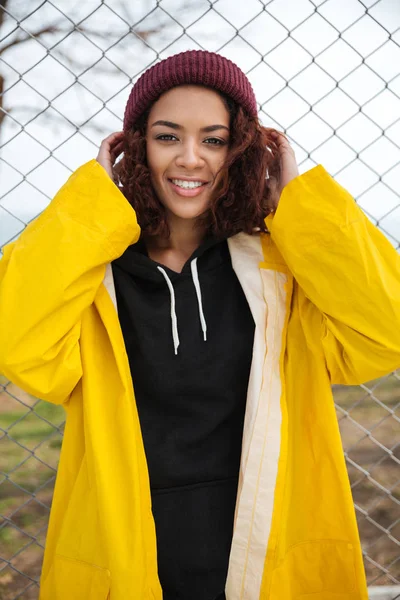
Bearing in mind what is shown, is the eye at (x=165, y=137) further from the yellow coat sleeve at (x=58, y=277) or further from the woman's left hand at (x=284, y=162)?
the woman's left hand at (x=284, y=162)

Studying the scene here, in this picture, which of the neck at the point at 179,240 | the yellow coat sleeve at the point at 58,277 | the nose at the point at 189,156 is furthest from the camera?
the neck at the point at 179,240

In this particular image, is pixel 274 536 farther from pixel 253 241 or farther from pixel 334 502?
pixel 253 241

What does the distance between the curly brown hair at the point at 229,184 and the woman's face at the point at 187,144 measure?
0.09 ft

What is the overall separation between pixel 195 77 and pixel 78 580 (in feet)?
4.35

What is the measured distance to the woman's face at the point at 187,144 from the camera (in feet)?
5.10

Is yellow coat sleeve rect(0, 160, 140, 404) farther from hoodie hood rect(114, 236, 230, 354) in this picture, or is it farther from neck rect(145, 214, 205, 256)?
neck rect(145, 214, 205, 256)

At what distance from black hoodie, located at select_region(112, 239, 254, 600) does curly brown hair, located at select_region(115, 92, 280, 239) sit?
146mm

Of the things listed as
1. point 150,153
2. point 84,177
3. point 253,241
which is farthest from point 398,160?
point 84,177

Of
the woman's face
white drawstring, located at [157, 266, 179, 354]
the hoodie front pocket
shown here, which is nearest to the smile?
the woman's face

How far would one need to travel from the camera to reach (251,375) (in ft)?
4.98

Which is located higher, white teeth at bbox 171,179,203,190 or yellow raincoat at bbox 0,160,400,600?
white teeth at bbox 171,179,203,190

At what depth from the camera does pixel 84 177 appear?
1.50 metres

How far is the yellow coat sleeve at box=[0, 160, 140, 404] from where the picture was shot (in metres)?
1.38

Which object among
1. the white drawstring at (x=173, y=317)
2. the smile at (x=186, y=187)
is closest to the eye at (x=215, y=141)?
the smile at (x=186, y=187)
